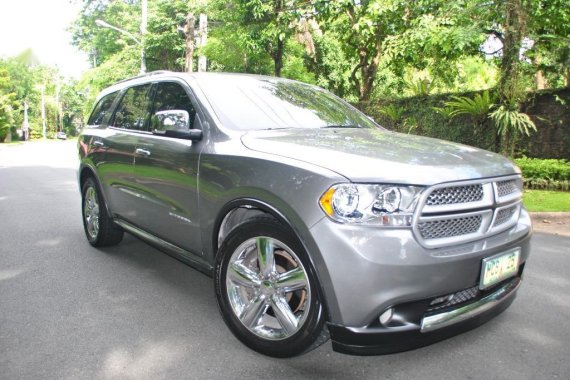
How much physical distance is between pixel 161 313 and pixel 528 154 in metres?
10.6

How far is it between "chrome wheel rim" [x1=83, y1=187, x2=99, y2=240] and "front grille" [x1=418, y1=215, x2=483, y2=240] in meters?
3.75

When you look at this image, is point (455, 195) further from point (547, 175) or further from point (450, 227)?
point (547, 175)

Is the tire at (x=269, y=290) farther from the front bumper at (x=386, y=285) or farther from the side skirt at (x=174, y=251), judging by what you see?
the side skirt at (x=174, y=251)

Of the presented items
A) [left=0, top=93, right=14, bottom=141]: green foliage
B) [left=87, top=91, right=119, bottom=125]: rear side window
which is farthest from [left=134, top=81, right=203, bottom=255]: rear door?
[left=0, top=93, right=14, bottom=141]: green foliage

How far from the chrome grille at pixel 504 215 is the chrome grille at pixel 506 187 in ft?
0.30

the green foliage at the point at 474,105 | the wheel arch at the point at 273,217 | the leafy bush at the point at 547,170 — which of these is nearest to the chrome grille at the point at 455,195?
the wheel arch at the point at 273,217

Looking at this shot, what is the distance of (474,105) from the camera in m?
11.0

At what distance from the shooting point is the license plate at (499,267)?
8.47ft

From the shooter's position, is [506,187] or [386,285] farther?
[506,187]

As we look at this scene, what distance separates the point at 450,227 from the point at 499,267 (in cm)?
46

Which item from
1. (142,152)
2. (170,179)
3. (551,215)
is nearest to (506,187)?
(170,179)

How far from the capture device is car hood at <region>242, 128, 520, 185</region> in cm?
243

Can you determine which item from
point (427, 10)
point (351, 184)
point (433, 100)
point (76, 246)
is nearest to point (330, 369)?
point (351, 184)

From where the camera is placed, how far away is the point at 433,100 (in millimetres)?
12922
